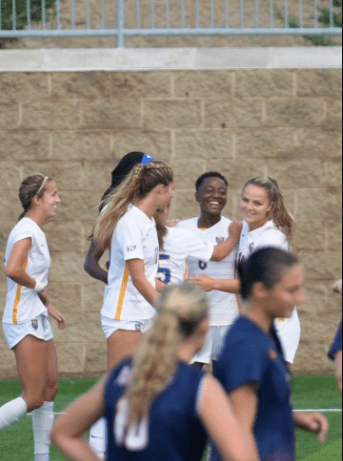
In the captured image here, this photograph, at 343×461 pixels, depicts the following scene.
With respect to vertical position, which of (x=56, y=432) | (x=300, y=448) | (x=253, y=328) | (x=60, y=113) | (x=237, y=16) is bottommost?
(x=300, y=448)

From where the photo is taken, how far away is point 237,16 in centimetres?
1143

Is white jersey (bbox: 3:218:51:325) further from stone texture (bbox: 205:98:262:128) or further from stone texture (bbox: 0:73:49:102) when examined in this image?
stone texture (bbox: 205:98:262:128)

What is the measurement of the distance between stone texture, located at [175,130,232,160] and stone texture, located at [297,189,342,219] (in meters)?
0.85

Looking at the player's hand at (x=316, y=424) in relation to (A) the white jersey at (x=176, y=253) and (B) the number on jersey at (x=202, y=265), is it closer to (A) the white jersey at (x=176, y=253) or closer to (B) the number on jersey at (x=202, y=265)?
(A) the white jersey at (x=176, y=253)

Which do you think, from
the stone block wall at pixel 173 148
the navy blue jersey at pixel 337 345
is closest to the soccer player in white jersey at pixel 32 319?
the navy blue jersey at pixel 337 345

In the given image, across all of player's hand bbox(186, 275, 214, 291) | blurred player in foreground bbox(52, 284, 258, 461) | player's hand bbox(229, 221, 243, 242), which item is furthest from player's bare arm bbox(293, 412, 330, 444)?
player's hand bbox(229, 221, 243, 242)

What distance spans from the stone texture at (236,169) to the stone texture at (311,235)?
668 mm

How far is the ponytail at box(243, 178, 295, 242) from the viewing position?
5.30 metres

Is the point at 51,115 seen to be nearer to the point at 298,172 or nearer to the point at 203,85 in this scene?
the point at 203,85

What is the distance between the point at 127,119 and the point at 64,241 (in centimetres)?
137

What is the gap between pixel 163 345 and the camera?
91.3 inches

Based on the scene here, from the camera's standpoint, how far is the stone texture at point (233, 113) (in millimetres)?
8695

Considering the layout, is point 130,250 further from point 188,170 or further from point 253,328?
point 188,170

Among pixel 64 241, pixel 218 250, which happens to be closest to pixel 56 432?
pixel 218 250
